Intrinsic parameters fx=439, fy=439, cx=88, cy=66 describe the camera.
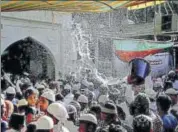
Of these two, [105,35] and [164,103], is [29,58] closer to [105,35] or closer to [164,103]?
[105,35]

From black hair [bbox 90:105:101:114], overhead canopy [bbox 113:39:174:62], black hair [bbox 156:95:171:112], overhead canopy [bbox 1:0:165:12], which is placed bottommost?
black hair [bbox 90:105:101:114]

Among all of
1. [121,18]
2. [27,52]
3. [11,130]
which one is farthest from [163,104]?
[27,52]

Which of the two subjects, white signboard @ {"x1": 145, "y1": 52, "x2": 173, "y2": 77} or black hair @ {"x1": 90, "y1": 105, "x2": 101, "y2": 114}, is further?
white signboard @ {"x1": 145, "y1": 52, "x2": 173, "y2": 77}

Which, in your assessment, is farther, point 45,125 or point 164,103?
point 164,103

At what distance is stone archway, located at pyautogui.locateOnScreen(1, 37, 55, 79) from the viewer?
10.1 meters

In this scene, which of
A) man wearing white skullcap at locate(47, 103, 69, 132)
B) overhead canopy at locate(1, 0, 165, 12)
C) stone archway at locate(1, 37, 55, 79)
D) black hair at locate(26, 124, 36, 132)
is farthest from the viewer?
stone archway at locate(1, 37, 55, 79)

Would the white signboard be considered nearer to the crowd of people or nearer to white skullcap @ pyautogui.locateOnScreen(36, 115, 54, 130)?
the crowd of people

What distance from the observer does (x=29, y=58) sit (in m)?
10.8

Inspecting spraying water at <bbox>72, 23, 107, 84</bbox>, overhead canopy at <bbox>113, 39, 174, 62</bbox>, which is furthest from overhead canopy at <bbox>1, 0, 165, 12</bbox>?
spraying water at <bbox>72, 23, 107, 84</bbox>

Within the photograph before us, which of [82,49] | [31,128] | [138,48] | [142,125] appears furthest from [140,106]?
[82,49]

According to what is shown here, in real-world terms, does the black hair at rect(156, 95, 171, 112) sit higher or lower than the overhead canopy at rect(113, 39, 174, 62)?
lower

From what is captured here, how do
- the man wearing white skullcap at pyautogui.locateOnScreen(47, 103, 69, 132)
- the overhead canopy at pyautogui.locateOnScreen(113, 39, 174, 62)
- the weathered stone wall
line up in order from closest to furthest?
the man wearing white skullcap at pyautogui.locateOnScreen(47, 103, 69, 132)
the overhead canopy at pyautogui.locateOnScreen(113, 39, 174, 62)
the weathered stone wall

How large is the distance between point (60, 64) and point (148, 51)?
3948mm

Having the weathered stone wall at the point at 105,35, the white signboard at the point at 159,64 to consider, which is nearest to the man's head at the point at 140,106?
the white signboard at the point at 159,64
